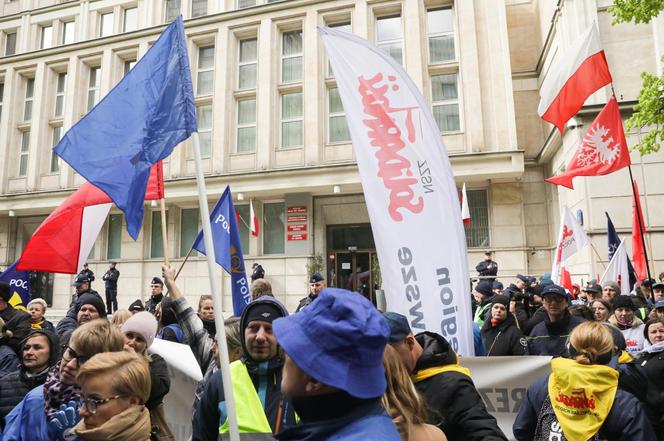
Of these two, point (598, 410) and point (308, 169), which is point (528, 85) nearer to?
point (308, 169)

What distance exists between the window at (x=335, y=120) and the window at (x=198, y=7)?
26.2 ft

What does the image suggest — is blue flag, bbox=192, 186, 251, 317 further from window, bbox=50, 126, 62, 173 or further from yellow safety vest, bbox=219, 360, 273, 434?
window, bbox=50, 126, 62, 173

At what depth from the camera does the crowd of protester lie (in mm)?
1209

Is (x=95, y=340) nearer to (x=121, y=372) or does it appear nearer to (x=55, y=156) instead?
(x=121, y=372)

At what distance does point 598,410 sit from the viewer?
2.74 metres

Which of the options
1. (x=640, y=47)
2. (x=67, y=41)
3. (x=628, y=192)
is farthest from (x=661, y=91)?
(x=67, y=41)

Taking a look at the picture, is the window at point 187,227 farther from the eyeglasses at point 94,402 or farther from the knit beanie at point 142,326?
the eyeglasses at point 94,402

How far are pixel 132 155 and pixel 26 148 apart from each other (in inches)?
995

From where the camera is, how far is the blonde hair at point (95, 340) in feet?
→ 8.01

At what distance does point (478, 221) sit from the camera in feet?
58.0

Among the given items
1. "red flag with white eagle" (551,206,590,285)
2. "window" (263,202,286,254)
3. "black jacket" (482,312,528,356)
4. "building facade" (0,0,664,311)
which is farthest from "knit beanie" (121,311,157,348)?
"window" (263,202,286,254)

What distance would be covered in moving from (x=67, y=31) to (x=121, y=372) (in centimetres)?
2821

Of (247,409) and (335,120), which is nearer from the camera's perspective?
(247,409)

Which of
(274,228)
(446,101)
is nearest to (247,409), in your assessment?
(274,228)
